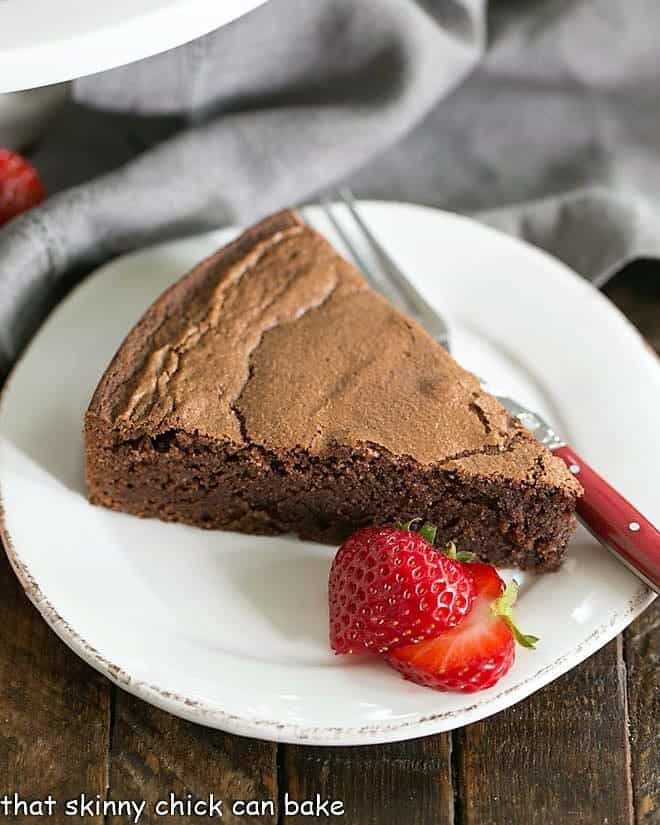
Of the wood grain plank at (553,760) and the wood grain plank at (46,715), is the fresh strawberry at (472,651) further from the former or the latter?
the wood grain plank at (46,715)

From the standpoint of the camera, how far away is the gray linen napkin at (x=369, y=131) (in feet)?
7.53

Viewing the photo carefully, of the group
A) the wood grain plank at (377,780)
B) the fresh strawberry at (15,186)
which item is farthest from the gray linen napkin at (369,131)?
the wood grain plank at (377,780)

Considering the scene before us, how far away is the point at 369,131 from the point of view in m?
2.43

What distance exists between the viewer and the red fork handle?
5.82 ft

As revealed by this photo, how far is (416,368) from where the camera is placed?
1.94 metres

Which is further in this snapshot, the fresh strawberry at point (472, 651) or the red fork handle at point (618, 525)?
the red fork handle at point (618, 525)

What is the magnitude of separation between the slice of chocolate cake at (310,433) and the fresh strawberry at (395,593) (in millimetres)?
168

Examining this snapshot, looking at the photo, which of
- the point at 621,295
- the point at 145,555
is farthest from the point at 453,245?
the point at 145,555

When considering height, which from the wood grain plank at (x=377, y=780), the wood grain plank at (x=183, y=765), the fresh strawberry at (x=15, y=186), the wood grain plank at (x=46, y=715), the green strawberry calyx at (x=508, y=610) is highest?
the green strawberry calyx at (x=508, y=610)

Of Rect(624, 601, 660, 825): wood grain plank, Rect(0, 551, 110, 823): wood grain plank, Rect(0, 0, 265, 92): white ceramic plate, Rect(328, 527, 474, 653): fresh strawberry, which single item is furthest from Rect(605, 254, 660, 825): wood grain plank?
Rect(0, 0, 265, 92): white ceramic plate

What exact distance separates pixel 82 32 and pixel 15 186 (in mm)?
869

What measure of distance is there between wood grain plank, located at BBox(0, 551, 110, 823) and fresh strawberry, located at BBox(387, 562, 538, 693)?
471 mm

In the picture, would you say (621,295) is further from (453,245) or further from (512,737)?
(512,737)

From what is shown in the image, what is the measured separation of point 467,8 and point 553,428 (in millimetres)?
957
